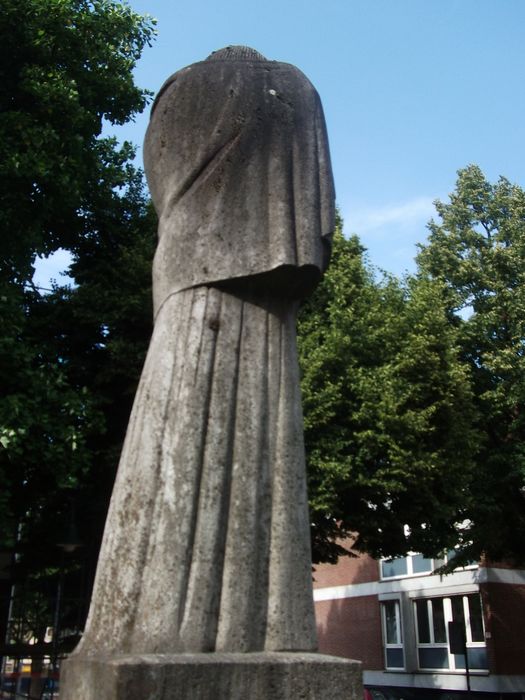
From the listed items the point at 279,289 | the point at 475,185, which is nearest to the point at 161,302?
the point at 279,289

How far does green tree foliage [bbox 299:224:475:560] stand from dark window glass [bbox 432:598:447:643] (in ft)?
36.6

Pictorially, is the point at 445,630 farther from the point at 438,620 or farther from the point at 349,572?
the point at 349,572

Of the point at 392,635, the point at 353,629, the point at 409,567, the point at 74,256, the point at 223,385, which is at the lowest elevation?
the point at 223,385

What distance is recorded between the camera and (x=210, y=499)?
369 centimetres

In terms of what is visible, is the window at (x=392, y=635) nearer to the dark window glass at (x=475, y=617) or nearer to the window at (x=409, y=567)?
the window at (x=409, y=567)

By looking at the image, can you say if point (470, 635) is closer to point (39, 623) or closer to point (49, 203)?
point (39, 623)

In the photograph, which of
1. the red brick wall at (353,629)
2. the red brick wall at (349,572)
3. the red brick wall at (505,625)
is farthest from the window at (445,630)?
the red brick wall at (349,572)

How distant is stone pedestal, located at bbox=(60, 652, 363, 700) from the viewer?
303cm

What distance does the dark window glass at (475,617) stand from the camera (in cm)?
2902

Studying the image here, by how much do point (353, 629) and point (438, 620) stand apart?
5.04 m

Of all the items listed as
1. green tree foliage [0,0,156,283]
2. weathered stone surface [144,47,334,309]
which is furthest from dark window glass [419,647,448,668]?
weathered stone surface [144,47,334,309]

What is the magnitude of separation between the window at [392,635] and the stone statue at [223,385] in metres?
30.5

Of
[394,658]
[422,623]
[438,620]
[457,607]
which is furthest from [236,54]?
[394,658]

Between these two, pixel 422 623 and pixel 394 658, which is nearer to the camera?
pixel 422 623
